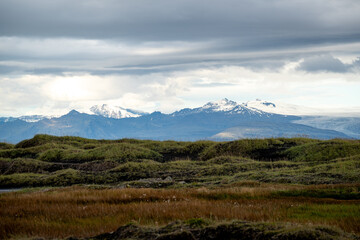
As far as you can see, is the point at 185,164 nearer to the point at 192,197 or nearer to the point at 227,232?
the point at 192,197

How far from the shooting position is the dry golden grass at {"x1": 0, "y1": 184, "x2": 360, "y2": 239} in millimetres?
14227

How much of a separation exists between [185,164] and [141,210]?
89.6 feet

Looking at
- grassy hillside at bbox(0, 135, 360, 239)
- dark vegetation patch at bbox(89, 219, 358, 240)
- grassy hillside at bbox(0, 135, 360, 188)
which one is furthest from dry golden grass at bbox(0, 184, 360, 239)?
grassy hillside at bbox(0, 135, 360, 188)

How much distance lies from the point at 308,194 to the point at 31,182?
80.8ft

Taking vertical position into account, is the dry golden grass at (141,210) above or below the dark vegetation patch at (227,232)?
below

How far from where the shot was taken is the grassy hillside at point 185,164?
107ft

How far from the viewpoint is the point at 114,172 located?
40562 millimetres

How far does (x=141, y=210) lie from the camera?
17078 mm

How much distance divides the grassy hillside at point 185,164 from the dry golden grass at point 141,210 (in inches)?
320

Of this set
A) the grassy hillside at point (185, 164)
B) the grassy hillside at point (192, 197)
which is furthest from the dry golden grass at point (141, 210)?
the grassy hillside at point (185, 164)

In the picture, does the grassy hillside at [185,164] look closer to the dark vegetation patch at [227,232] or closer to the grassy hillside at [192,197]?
the grassy hillside at [192,197]

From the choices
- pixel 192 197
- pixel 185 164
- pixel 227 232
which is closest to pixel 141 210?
pixel 192 197

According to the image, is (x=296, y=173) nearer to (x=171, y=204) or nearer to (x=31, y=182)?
(x=171, y=204)

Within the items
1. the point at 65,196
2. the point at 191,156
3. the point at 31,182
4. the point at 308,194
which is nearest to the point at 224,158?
the point at 191,156
